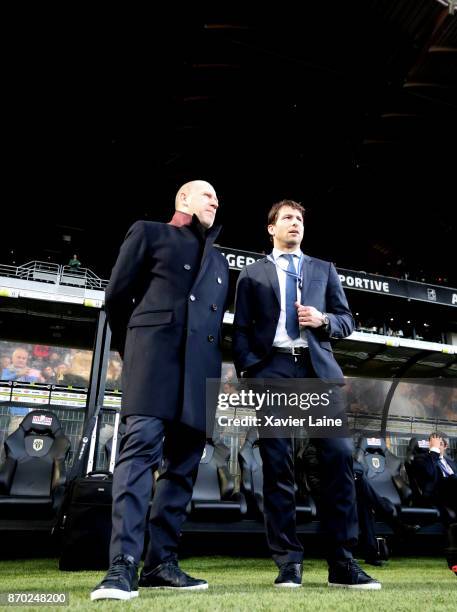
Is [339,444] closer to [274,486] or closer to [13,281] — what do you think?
[274,486]

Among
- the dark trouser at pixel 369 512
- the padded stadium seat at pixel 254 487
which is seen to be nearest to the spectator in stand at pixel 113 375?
the padded stadium seat at pixel 254 487

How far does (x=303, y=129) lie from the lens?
13.7 meters

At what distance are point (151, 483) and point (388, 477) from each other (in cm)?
427

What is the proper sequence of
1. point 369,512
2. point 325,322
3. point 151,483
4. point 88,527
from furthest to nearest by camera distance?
point 369,512
point 88,527
point 325,322
point 151,483

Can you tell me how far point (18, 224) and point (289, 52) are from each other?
981 cm

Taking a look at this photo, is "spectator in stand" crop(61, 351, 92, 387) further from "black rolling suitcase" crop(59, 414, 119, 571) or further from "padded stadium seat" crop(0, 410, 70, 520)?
"black rolling suitcase" crop(59, 414, 119, 571)

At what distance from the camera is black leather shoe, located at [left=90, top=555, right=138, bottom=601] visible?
1.49 m

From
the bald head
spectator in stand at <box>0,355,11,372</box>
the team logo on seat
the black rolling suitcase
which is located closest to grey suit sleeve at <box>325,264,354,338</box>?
the bald head

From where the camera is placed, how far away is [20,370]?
17.6 ft

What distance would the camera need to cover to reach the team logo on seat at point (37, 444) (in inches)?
175

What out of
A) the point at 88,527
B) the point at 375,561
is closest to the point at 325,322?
the point at 88,527

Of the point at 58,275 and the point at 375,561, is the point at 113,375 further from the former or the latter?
the point at 58,275

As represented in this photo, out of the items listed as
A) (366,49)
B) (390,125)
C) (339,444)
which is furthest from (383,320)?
(339,444)

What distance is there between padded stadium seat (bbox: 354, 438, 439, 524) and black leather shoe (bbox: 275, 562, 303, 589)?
3150 millimetres
